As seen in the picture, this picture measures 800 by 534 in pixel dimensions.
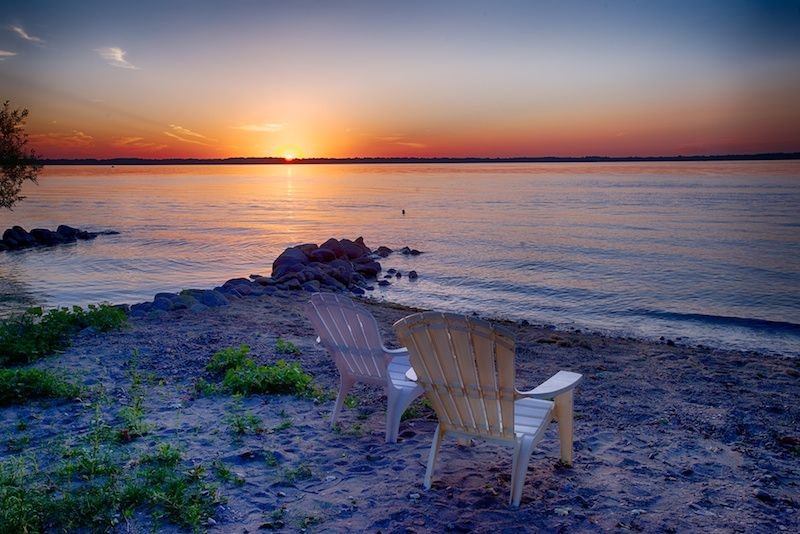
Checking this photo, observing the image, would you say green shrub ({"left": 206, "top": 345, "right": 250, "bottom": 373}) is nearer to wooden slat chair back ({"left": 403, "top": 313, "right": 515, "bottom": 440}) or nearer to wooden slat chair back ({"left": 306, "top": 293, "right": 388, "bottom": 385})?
wooden slat chair back ({"left": 306, "top": 293, "right": 388, "bottom": 385})

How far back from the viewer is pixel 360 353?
520 cm

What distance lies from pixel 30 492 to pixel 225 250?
21.6 meters

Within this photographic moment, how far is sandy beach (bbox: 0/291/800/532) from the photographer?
3.78 meters

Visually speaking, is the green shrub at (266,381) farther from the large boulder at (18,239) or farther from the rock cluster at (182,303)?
the large boulder at (18,239)

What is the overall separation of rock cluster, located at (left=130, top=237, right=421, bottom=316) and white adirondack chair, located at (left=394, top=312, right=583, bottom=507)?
7463mm

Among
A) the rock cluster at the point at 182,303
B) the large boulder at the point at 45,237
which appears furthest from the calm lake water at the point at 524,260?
the rock cluster at the point at 182,303

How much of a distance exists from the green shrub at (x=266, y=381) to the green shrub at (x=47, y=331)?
2.86 m

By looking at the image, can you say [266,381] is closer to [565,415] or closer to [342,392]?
[342,392]

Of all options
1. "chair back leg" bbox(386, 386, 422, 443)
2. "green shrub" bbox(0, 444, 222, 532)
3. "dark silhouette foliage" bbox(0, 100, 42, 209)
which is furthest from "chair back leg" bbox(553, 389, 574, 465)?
"dark silhouette foliage" bbox(0, 100, 42, 209)

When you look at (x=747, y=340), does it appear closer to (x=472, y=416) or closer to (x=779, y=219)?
(x=472, y=416)

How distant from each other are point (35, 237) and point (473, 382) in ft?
91.1

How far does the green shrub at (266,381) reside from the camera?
612 cm

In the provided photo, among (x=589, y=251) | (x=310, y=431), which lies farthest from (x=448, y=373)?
(x=589, y=251)

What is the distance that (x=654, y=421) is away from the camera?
18.5 ft
